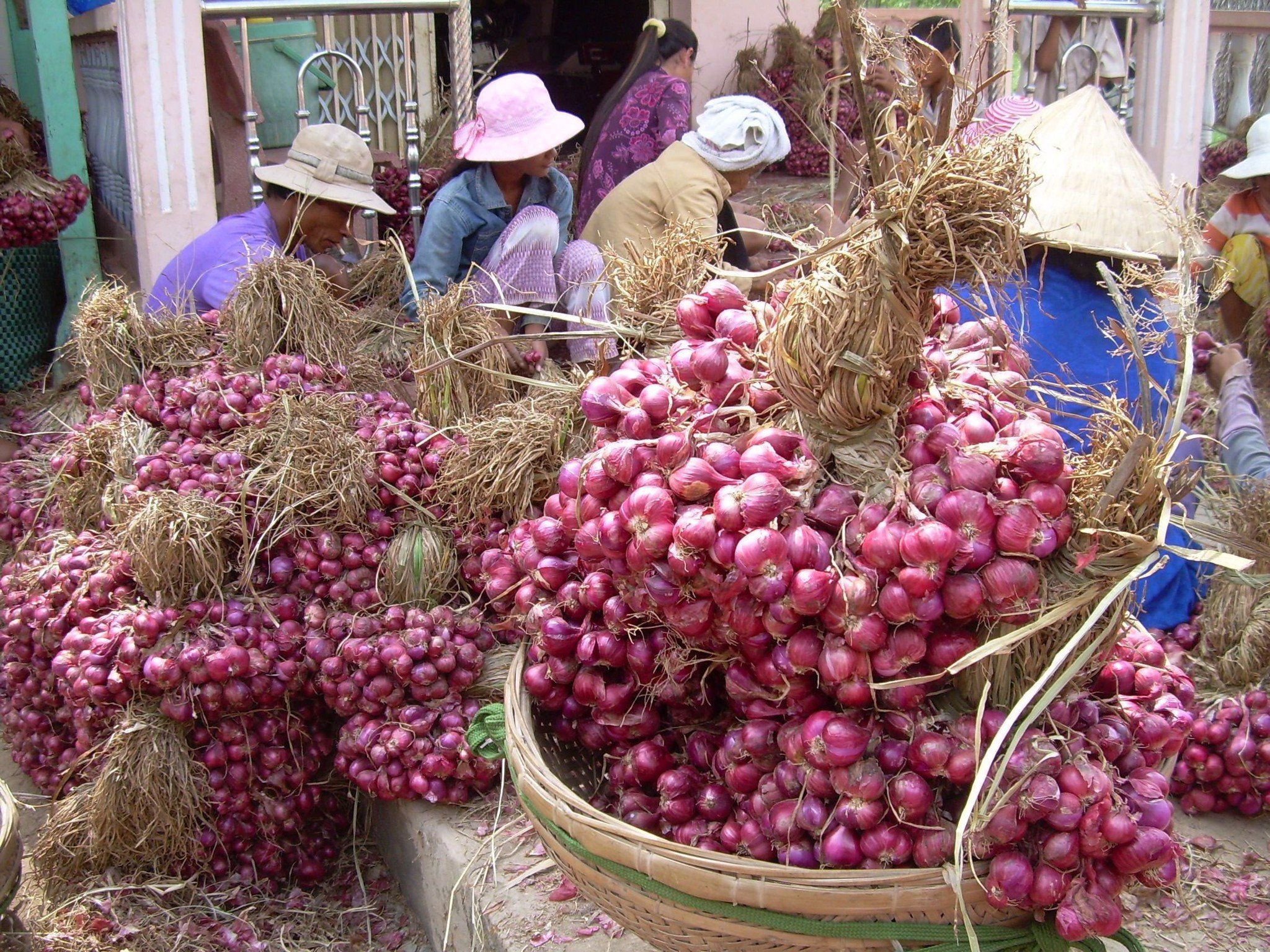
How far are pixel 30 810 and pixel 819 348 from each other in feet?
7.64

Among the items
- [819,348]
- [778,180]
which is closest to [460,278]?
[819,348]

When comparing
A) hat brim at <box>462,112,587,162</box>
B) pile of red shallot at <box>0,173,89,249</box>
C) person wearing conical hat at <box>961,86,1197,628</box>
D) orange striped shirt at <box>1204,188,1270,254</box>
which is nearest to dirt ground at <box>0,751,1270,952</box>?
person wearing conical hat at <box>961,86,1197,628</box>

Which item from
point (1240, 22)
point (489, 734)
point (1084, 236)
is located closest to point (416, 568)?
point (489, 734)

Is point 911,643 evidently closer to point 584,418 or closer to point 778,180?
point 584,418

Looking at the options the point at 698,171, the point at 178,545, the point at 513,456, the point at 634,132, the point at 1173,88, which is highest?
the point at 1173,88

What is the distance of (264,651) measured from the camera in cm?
195

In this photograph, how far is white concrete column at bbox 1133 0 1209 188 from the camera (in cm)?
427

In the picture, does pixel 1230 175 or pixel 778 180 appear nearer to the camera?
pixel 1230 175

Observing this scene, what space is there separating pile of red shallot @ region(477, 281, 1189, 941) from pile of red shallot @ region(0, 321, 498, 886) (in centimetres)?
66

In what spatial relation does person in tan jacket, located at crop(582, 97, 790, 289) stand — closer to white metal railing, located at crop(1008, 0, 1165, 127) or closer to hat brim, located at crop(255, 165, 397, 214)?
hat brim, located at crop(255, 165, 397, 214)

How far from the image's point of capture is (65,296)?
4.07 meters

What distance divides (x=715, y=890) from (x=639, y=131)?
343 centimetres

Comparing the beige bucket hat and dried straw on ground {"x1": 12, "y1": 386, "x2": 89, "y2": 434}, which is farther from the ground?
the beige bucket hat

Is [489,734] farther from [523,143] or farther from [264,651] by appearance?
[523,143]
